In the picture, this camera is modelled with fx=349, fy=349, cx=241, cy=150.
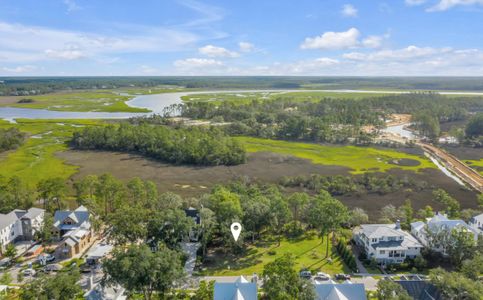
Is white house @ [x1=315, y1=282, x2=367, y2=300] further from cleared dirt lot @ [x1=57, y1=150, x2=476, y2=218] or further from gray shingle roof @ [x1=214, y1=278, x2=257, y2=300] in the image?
cleared dirt lot @ [x1=57, y1=150, x2=476, y2=218]

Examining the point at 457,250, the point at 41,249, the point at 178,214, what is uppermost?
the point at 178,214

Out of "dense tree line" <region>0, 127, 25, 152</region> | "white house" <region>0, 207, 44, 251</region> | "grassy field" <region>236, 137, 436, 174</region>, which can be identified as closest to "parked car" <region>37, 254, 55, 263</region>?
"white house" <region>0, 207, 44, 251</region>

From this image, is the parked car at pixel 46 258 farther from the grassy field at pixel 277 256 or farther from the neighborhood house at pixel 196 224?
the grassy field at pixel 277 256

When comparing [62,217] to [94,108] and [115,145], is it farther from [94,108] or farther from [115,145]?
[94,108]

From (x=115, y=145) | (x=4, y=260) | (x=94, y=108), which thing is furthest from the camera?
(x=94, y=108)

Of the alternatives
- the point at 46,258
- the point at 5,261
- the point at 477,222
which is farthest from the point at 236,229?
the point at 477,222

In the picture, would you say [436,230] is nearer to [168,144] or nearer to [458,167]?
[458,167]

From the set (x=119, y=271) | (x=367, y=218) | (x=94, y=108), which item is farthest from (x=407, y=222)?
(x=94, y=108)
